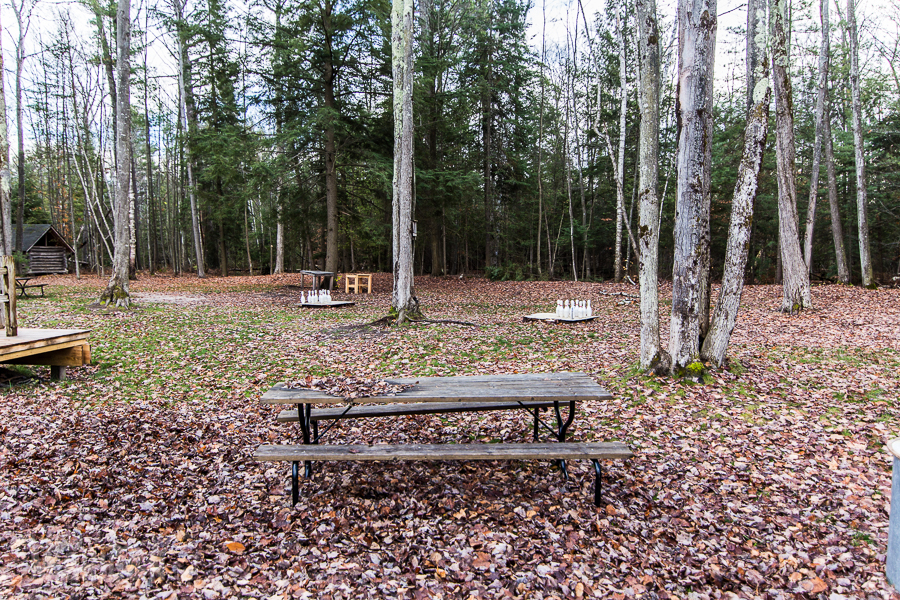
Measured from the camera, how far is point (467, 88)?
2047 centimetres

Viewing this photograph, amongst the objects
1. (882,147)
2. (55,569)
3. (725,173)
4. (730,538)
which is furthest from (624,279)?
(55,569)

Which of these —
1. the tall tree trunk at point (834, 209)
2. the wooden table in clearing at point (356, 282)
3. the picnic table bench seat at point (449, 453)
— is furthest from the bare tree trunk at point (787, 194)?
the wooden table in clearing at point (356, 282)

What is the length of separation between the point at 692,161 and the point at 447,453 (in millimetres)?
4547

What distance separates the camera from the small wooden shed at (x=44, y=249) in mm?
27609

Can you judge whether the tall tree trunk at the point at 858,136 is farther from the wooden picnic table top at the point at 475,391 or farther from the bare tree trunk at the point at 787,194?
the wooden picnic table top at the point at 475,391

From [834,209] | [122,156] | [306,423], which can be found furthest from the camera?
[834,209]

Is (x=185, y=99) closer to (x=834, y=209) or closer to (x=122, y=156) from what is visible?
(x=122, y=156)

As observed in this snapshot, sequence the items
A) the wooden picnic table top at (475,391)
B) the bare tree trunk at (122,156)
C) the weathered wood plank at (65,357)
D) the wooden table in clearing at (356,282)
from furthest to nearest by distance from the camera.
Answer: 1. the wooden table in clearing at (356,282)
2. the bare tree trunk at (122,156)
3. the weathered wood plank at (65,357)
4. the wooden picnic table top at (475,391)

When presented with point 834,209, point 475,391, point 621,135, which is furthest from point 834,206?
point 475,391

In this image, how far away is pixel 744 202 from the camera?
5.73 meters

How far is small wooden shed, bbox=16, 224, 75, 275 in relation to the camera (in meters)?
27.6

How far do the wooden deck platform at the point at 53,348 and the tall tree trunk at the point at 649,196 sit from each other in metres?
7.35

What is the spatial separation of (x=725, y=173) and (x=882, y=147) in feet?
17.4

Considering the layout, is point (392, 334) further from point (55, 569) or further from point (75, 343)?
point (55, 569)
